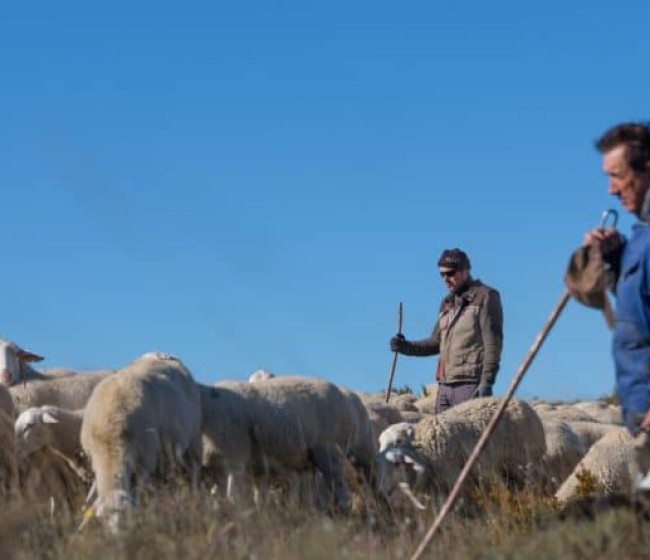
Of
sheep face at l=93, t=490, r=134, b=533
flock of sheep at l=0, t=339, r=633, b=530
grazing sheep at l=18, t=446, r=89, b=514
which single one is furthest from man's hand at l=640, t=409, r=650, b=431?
grazing sheep at l=18, t=446, r=89, b=514

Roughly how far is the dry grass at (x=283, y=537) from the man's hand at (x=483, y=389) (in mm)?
4032

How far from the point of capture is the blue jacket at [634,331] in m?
6.20

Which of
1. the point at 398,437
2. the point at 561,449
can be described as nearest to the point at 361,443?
the point at 398,437

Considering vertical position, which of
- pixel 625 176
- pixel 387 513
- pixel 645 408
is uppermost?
pixel 625 176

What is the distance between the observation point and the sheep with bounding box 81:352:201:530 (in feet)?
35.3

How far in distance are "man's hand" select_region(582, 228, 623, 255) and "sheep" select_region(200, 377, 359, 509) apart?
5858 mm

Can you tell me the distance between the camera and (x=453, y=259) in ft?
41.5

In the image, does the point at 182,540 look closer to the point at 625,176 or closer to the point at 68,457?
the point at 625,176

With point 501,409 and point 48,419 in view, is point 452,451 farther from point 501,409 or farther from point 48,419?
point 501,409

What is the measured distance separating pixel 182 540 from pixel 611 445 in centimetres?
672

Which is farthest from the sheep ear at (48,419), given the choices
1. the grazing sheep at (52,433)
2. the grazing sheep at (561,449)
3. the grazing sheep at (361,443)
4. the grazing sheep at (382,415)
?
the grazing sheep at (561,449)

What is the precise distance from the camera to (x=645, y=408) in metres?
6.21

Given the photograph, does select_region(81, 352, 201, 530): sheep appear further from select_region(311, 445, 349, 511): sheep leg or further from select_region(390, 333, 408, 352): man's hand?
select_region(390, 333, 408, 352): man's hand

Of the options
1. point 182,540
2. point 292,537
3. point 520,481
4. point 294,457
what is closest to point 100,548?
point 182,540
